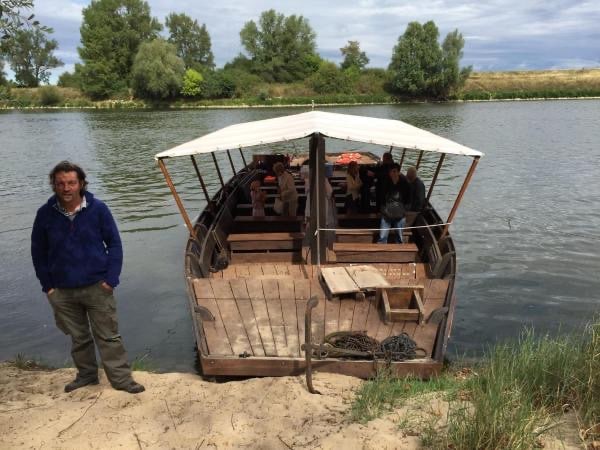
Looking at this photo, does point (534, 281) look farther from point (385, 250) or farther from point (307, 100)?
point (307, 100)

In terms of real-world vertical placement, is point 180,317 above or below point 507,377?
below

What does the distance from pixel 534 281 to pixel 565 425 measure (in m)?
7.31

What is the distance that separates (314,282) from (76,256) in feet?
11.2

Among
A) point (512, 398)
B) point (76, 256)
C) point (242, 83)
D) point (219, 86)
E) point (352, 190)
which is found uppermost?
point (242, 83)

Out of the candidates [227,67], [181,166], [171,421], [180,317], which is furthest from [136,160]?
[227,67]

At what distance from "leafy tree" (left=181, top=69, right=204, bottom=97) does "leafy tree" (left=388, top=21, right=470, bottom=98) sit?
27294mm

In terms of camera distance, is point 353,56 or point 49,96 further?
point 353,56

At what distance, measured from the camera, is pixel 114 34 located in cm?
7569

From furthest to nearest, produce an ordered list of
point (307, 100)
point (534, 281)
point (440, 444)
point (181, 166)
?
point (307, 100) → point (181, 166) → point (534, 281) → point (440, 444)

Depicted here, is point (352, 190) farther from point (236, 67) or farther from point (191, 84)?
point (236, 67)

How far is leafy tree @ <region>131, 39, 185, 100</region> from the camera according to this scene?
64.8 metres

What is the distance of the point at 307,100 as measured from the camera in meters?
68.2

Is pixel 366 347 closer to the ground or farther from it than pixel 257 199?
closer to the ground

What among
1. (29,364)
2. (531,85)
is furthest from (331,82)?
(29,364)
